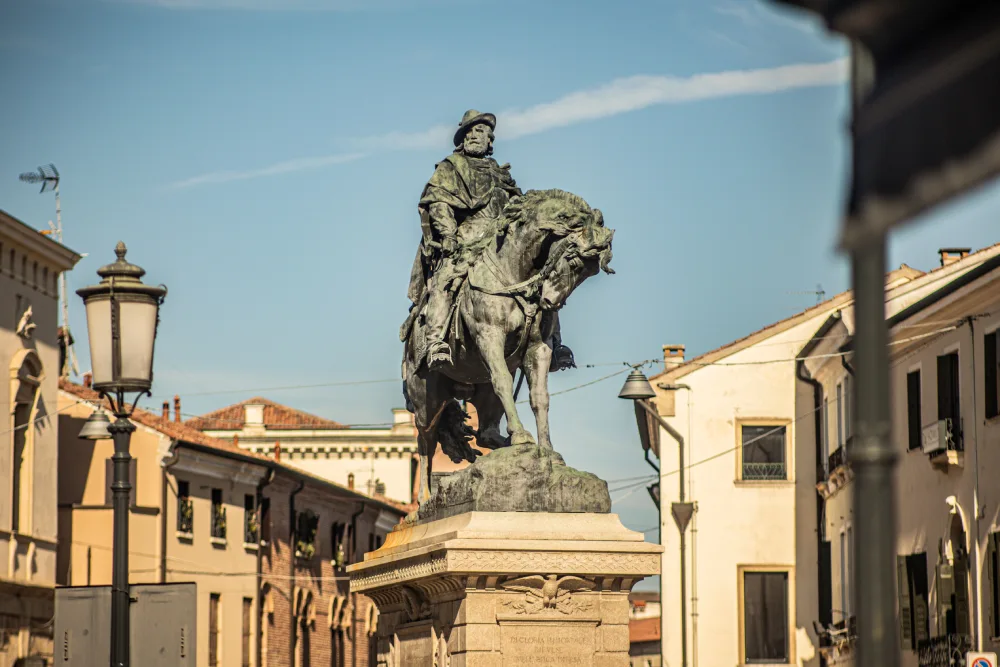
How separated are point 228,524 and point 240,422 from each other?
872 inches

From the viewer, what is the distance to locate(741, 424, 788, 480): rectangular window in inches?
2093

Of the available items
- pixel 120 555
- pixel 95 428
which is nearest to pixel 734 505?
pixel 95 428

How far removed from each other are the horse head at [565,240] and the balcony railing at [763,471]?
4078 centimetres

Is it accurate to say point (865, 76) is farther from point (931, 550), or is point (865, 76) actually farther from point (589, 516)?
point (931, 550)

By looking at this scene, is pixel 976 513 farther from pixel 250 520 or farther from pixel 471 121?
pixel 250 520

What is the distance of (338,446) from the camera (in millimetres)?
84500

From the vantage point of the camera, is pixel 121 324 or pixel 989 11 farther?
pixel 121 324

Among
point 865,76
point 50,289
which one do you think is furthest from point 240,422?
point 865,76

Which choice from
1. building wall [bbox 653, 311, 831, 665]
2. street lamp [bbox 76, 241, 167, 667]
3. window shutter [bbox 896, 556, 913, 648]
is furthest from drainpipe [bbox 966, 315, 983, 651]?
street lamp [bbox 76, 241, 167, 667]

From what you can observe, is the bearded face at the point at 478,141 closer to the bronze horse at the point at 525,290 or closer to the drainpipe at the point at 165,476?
the bronze horse at the point at 525,290

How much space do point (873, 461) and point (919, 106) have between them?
0.91 metres

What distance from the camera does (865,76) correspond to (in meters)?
4.29

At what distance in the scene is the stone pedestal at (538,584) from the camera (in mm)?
12391

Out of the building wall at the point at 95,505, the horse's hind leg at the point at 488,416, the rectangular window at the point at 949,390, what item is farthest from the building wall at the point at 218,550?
the horse's hind leg at the point at 488,416
